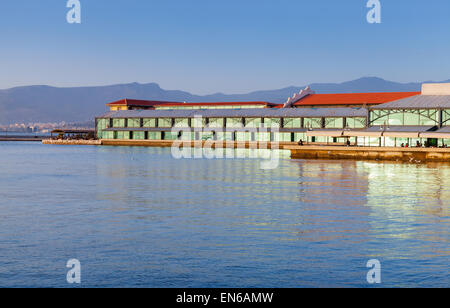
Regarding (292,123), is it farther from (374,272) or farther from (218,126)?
(374,272)

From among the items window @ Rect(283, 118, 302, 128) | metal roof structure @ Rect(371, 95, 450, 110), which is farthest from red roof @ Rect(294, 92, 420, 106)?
metal roof structure @ Rect(371, 95, 450, 110)

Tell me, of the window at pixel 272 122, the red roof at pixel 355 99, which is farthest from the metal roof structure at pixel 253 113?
the red roof at pixel 355 99

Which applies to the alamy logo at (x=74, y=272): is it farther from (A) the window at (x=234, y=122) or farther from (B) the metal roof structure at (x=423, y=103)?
(A) the window at (x=234, y=122)

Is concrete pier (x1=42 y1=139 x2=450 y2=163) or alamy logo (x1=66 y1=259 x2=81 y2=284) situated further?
concrete pier (x1=42 y1=139 x2=450 y2=163)

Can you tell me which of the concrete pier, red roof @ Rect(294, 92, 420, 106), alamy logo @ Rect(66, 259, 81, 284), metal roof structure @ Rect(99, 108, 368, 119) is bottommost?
the concrete pier

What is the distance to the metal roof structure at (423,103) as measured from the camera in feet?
324

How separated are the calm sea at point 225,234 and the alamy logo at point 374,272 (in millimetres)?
240

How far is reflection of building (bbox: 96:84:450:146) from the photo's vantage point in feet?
321

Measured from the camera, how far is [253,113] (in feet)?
461

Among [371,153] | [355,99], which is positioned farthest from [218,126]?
[371,153]

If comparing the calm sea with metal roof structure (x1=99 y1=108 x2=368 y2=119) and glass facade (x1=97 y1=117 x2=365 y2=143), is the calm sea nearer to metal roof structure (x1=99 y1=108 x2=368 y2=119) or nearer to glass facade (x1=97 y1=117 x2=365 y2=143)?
glass facade (x1=97 y1=117 x2=365 y2=143)

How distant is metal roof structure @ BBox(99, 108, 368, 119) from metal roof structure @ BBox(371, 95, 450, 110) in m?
21.9

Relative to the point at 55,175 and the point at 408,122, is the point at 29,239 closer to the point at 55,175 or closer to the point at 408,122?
the point at 55,175
